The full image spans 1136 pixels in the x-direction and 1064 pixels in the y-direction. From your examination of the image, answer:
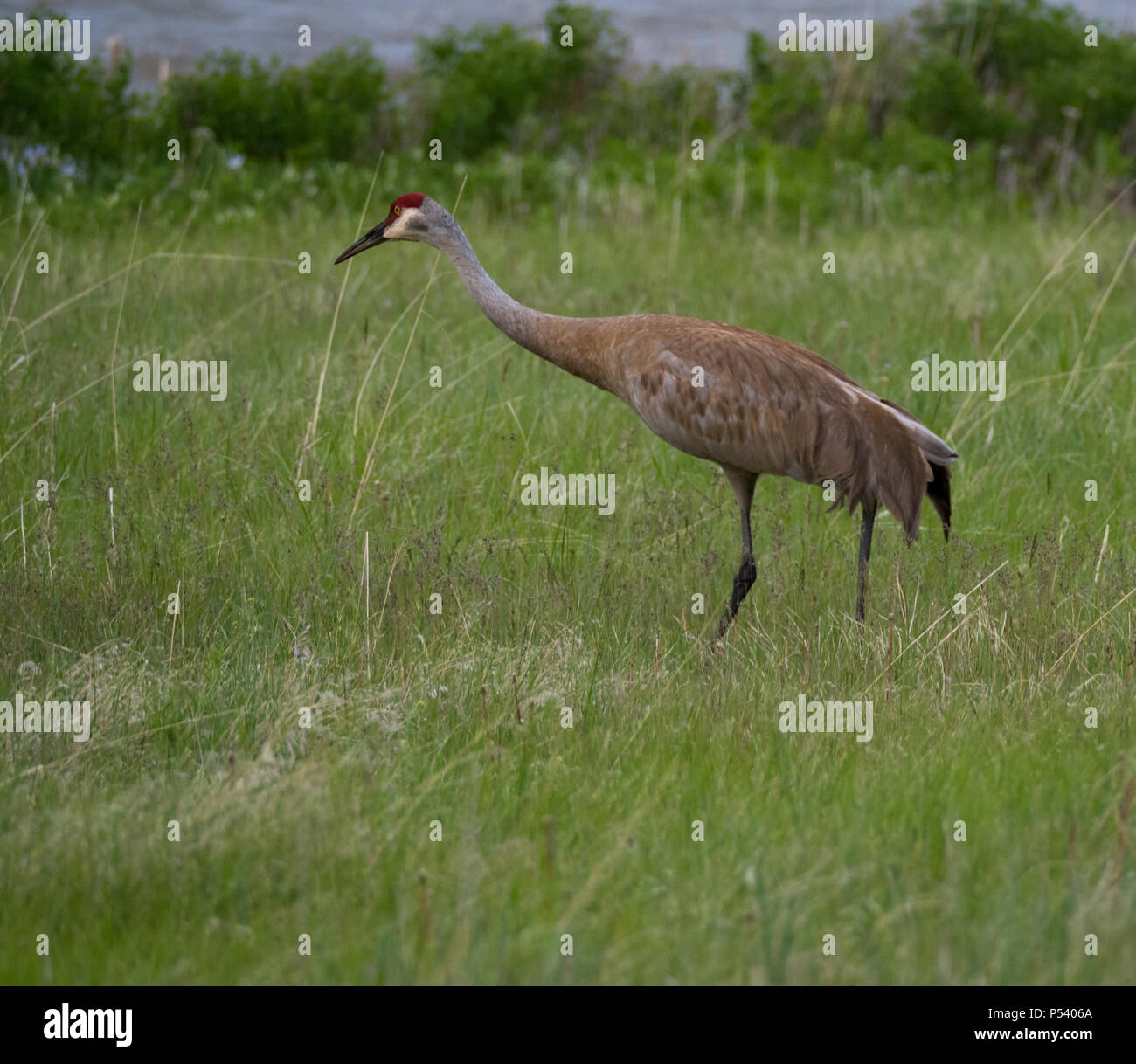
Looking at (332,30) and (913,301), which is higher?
(332,30)

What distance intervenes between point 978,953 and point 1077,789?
83cm

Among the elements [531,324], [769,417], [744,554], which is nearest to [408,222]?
[531,324]

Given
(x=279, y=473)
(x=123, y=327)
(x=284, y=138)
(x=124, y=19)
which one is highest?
(x=124, y=19)

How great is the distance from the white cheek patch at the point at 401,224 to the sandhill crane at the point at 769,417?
0.92 m

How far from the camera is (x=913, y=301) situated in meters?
9.06

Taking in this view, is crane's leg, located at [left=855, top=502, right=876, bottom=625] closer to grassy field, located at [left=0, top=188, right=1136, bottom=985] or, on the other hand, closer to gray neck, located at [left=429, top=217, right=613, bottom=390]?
grassy field, located at [left=0, top=188, right=1136, bottom=985]

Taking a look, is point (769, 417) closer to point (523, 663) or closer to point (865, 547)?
point (865, 547)

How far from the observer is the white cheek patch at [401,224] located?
612 cm

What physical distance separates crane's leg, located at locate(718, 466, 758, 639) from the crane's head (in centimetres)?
157

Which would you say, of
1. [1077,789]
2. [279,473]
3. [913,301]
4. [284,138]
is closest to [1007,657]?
[1077,789]

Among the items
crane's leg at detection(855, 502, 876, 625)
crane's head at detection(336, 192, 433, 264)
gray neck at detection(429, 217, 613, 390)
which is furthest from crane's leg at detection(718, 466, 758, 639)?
crane's head at detection(336, 192, 433, 264)

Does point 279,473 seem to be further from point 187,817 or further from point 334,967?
point 334,967

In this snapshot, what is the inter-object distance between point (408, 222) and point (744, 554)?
6.27 ft

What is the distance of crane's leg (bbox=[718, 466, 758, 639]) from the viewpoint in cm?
565
